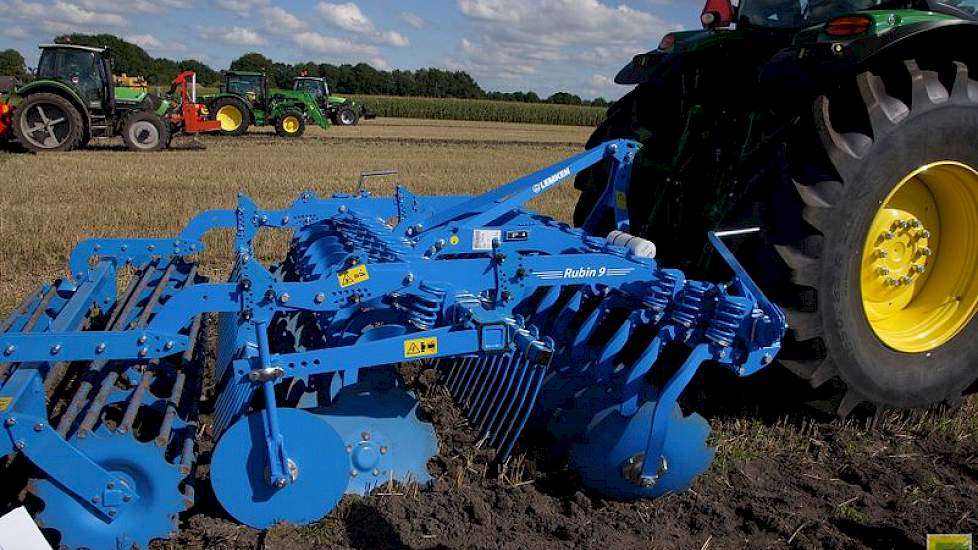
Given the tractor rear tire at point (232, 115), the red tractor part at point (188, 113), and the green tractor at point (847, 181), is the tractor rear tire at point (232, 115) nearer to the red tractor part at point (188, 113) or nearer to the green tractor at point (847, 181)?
the red tractor part at point (188, 113)

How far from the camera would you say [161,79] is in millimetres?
42719

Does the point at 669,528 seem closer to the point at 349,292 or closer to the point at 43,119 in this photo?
the point at 349,292

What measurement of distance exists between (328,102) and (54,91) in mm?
11687

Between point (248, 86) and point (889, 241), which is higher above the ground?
point (889, 241)

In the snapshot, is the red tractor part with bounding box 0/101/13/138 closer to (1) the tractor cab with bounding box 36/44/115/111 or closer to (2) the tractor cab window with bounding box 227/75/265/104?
→ (1) the tractor cab with bounding box 36/44/115/111

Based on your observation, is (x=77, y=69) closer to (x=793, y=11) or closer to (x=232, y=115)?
(x=232, y=115)

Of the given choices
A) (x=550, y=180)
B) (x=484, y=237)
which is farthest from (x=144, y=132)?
(x=484, y=237)

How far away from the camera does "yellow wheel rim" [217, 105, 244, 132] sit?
20.0 m

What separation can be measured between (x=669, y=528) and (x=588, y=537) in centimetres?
30

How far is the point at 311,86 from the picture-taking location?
2481 cm

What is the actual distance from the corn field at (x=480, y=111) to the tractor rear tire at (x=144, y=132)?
2573 cm

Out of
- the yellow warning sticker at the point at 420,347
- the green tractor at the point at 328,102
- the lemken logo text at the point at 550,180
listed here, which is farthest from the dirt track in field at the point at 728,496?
the green tractor at the point at 328,102

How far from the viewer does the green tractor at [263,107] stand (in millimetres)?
20219

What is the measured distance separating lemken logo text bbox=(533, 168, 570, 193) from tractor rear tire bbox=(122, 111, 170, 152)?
13559 mm
